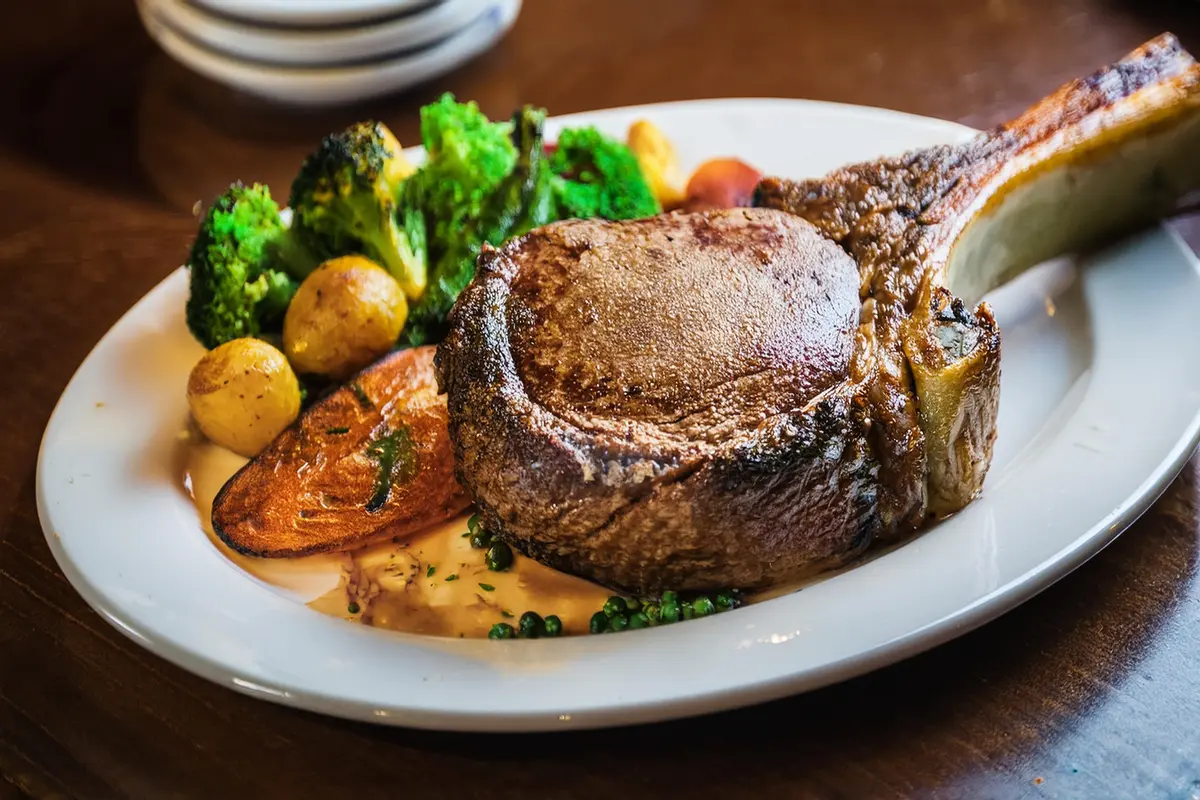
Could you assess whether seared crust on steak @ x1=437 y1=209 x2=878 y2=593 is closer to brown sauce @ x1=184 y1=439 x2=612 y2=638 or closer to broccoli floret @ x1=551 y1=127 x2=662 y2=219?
brown sauce @ x1=184 y1=439 x2=612 y2=638

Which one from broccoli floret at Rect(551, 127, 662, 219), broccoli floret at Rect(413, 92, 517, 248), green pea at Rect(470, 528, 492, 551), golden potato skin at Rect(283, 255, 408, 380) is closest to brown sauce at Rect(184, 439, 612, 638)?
green pea at Rect(470, 528, 492, 551)

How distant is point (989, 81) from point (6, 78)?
161 inches

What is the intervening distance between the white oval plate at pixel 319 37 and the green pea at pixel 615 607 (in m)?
2.55

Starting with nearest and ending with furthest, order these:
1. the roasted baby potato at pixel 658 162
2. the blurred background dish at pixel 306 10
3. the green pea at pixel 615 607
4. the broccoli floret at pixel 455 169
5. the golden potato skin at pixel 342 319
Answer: the green pea at pixel 615 607
the golden potato skin at pixel 342 319
the broccoli floret at pixel 455 169
the roasted baby potato at pixel 658 162
the blurred background dish at pixel 306 10

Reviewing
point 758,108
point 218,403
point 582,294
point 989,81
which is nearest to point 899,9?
point 989,81

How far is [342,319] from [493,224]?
0.59m

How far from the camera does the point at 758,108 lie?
332 centimetres

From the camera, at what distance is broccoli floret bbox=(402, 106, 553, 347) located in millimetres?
2611

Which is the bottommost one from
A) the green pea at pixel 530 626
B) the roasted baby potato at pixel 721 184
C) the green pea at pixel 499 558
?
the green pea at pixel 499 558

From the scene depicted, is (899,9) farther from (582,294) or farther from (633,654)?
(633,654)

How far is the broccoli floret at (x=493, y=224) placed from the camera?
2.61 meters

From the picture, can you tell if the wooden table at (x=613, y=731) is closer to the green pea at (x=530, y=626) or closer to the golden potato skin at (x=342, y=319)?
the green pea at (x=530, y=626)

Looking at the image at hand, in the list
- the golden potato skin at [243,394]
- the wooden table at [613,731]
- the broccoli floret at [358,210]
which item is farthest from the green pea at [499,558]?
the broccoli floret at [358,210]

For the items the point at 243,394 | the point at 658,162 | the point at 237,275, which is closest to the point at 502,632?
the point at 243,394
